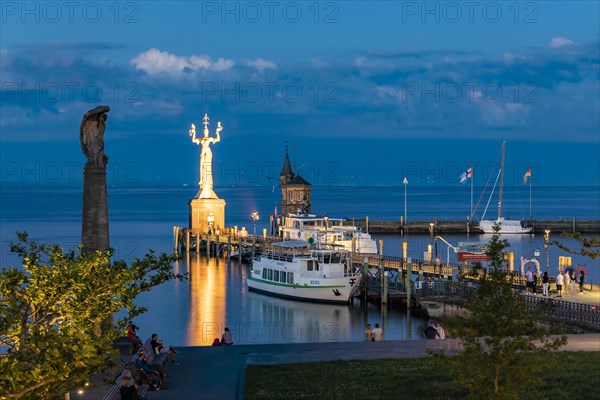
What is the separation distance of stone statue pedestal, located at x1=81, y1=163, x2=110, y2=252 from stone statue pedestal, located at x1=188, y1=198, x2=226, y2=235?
68136mm

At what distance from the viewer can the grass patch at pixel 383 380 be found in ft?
74.5

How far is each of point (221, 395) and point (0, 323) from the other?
29.7 feet

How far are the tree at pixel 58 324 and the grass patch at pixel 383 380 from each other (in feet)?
15.5

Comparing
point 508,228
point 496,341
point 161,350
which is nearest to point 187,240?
point 508,228

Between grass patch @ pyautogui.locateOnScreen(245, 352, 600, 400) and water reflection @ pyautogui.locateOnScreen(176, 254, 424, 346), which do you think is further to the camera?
water reflection @ pyautogui.locateOnScreen(176, 254, 424, 346)

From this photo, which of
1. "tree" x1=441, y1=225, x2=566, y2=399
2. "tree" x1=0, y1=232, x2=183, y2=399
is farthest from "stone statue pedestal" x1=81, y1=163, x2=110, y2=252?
"tree" x1=441, y1=225, x2=566, y2=399

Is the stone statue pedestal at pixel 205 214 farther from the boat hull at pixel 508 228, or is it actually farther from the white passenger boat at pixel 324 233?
the boat hull at pixel 508 228

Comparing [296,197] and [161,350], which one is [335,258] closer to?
[161,350]

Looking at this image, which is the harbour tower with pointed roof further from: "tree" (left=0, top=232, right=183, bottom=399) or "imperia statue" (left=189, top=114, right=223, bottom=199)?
"tree" (left=0, top=232, right=183, bottom=399)

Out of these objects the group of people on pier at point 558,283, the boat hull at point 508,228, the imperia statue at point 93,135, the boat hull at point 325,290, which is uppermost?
the imperia statue at point 93,135

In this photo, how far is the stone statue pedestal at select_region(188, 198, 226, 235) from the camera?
96.1m

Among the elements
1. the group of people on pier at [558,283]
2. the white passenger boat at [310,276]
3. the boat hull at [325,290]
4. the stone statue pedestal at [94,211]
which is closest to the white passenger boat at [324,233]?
the white passenger boat at [310,276]

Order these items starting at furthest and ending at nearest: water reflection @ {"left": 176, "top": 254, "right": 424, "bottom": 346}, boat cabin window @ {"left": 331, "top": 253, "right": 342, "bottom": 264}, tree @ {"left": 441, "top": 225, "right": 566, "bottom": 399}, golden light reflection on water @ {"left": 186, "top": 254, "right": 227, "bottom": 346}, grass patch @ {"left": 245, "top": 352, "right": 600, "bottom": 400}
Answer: boat cabin window @ {"left": 331, "top": 253, "right": 342, "bottom": 264} → golden light reflection on water @ {"left": 186, "top": 254, "right": 227, "bottom": 346} → water reflection @ {"left": 176, "top": 254, "right": 424, "bottom": 346} → grass patch @ {"left": 245, "top": 352, "right": 600, "bottom": 400} → tree @ {"left": 441, "top": 225, "right": 566, "bottom": 399}

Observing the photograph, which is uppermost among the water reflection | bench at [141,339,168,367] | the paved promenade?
bench at [141,339,168,367]
